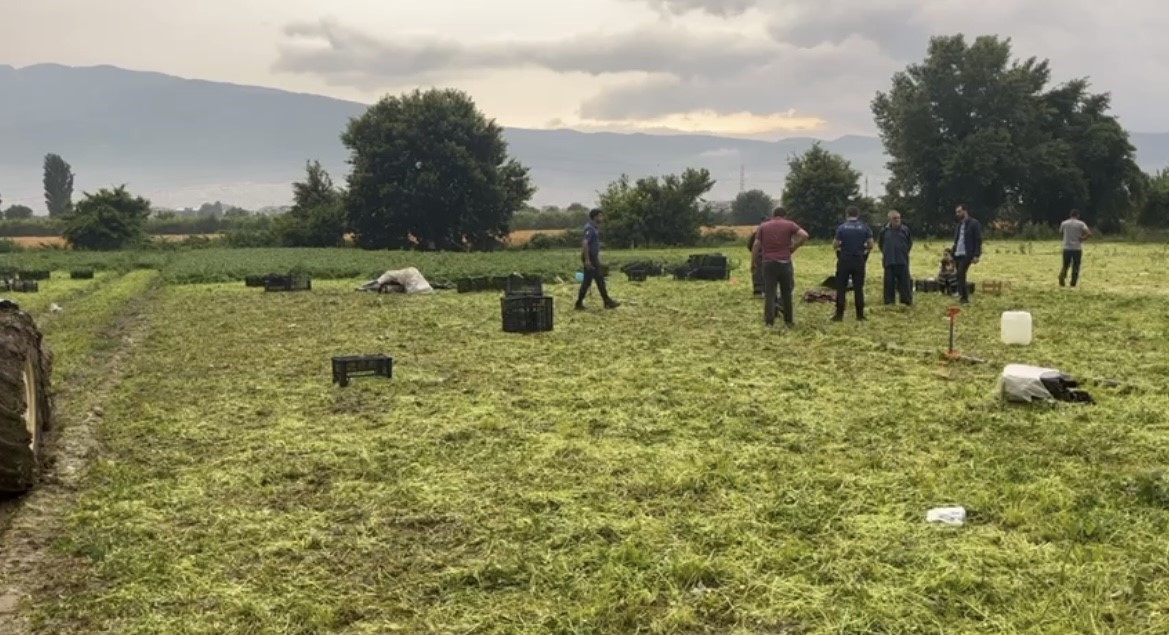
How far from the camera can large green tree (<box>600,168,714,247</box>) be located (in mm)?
50031

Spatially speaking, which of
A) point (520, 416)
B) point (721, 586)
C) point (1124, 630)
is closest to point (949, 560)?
point (1124, 630)

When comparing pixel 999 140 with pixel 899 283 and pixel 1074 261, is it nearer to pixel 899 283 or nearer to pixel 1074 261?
pixel 1074 261

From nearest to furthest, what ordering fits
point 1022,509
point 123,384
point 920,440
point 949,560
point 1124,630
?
1. point 1124,630
2. point 949,560
3. point 1022,509
4. point 920,440
5. point 123,384

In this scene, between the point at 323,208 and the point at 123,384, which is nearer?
the point at 123,384

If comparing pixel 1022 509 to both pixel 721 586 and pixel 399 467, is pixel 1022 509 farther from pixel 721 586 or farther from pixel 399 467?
pixel 399 467

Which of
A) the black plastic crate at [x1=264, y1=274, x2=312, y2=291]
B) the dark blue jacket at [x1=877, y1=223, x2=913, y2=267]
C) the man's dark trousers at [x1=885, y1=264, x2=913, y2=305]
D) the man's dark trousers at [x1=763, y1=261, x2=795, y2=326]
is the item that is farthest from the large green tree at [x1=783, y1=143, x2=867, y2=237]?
the man's dark trousers at [x1=763, y1=261, x2=795, y2=326]

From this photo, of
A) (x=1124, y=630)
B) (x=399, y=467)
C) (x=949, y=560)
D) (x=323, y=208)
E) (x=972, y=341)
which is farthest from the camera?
(x=323, y=208)

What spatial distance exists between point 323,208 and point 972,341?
49.5 meters

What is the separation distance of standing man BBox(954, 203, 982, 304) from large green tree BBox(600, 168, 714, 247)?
3430cm

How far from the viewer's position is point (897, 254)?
1523 centimetres

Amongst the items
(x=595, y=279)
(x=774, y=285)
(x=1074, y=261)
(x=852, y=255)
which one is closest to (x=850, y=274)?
(x=852, y=255)

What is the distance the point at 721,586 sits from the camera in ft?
14.3

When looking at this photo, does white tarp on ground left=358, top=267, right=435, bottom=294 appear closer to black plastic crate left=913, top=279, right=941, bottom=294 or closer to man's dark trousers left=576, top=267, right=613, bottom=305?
man's dark trousers left=576, top=267, right=613, bottom=305

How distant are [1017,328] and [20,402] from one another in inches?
420
